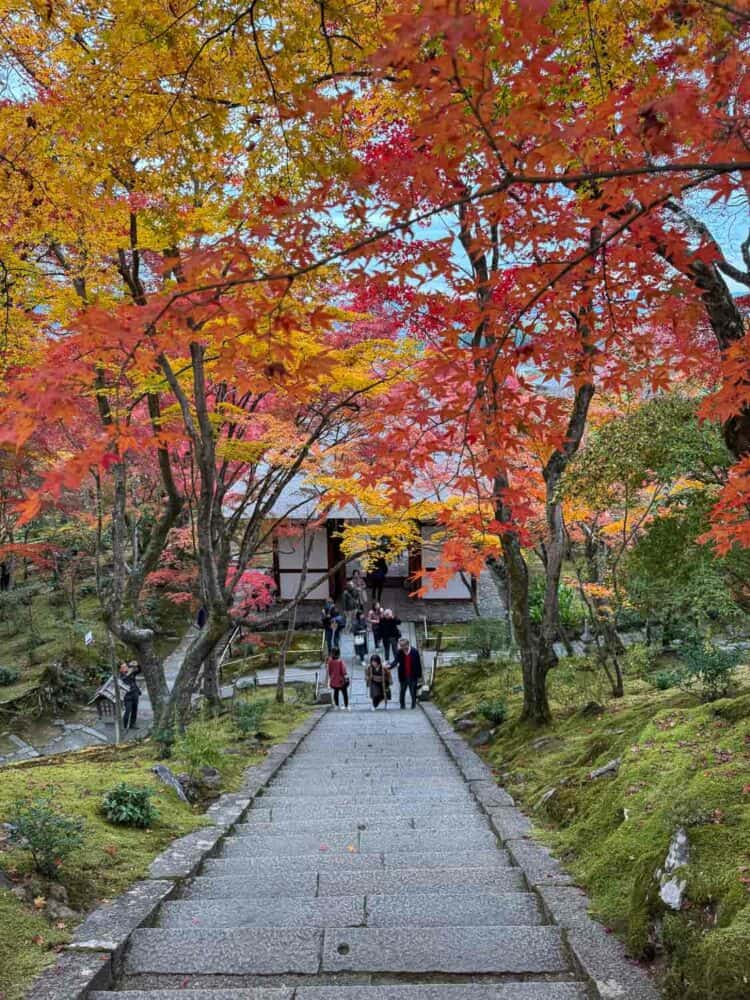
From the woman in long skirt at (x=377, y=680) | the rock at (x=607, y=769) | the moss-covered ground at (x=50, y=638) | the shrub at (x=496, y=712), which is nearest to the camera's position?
the rock at (x=607, y=769)

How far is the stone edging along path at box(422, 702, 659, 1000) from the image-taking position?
8.61ft

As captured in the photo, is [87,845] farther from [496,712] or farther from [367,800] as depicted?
[496,712]

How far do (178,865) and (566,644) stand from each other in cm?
1162

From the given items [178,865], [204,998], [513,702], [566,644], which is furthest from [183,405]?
[566,644]

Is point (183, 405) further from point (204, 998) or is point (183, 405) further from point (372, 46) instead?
point (204, 998)

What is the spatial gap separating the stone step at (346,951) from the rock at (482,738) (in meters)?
6.04

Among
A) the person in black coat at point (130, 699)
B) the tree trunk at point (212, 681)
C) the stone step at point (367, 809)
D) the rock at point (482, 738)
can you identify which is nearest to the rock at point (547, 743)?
the rock at point (482, 738)

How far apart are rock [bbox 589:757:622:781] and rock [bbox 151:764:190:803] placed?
314 centimetres

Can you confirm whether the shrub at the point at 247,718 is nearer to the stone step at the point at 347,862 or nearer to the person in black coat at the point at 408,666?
the person in black coat at the point at 408,666

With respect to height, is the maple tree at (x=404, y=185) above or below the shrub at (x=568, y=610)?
above

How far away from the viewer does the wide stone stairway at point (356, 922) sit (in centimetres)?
272

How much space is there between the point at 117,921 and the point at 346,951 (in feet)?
3.52

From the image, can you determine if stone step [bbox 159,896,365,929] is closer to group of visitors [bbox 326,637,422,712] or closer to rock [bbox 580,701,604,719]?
rock [bbox 580,701,604,719]

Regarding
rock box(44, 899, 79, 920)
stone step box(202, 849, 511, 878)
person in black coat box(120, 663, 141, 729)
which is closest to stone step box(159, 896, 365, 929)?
rock box(44, 899, 79, 920)
